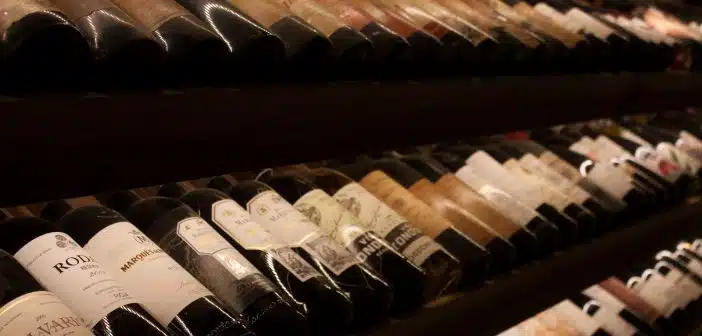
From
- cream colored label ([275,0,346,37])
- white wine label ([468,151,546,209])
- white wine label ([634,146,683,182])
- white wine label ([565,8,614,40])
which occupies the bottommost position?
white wine label ([468,151,546,209])

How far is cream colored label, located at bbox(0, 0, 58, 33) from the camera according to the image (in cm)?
56

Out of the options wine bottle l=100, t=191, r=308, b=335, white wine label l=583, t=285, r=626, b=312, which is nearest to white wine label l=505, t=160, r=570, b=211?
white wine label l=583, t=285, r=626, b=312

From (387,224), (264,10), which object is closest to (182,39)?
(264,10)

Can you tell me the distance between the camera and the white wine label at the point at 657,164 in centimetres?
171

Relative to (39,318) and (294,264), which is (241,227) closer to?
(294,264)

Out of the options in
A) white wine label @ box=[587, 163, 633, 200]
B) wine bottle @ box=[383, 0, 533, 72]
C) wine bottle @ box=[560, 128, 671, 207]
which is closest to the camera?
wine bottle @ box=[383, 0, 533, 72]

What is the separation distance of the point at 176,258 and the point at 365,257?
24 cm

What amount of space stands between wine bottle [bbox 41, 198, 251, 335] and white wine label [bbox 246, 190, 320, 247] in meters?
0.16

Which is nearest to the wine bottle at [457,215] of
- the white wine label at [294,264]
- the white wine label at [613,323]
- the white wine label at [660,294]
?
the white wine label at [294,264]

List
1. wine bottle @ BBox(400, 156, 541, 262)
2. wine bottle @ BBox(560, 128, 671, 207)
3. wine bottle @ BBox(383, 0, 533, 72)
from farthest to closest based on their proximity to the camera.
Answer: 1. wine bottle @ BBox(560, 128, 671, 207)
2. wine bottle @ BBox(400, 156, 541, 262)
3. wine bottle @ BBox(383, 0, 533, 72)

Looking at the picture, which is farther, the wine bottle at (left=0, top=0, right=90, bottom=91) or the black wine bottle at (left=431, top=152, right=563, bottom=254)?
the black wine bottle at (left=431, top=152, right=563, bottom=254)

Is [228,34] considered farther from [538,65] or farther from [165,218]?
[538,65]

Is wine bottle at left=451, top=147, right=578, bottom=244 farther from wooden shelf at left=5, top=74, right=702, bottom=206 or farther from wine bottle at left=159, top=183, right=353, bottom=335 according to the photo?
wine bottle at left=159, top=183, right=353, bottom=335

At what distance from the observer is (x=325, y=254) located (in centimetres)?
86
